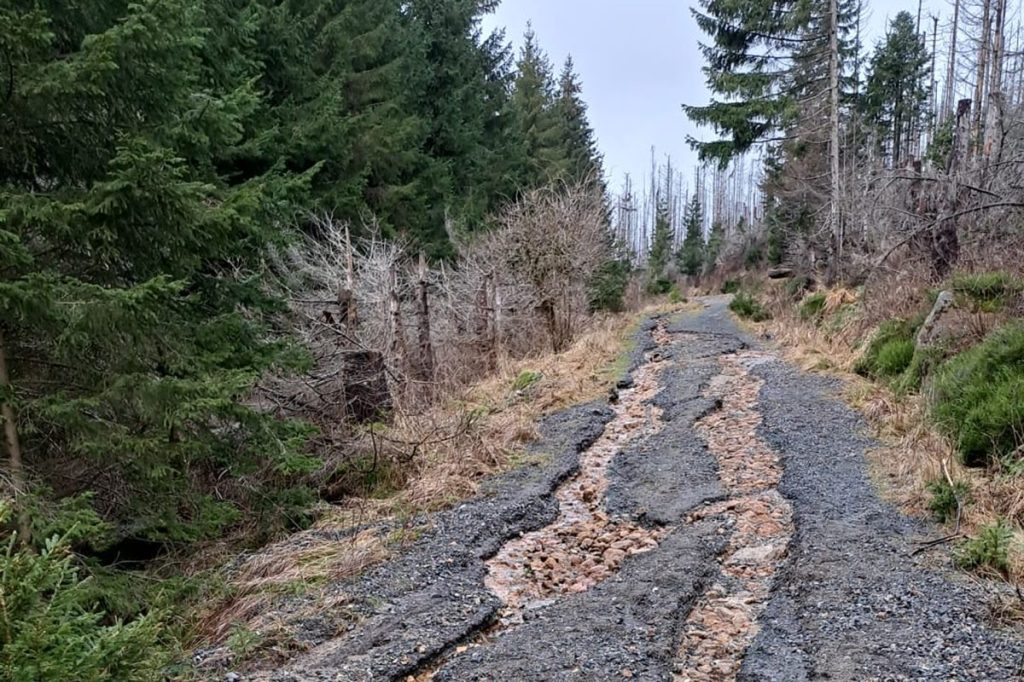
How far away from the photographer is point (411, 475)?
5895mm

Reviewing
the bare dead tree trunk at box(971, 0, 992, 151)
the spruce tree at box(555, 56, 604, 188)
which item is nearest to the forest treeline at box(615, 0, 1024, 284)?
the bare dead tree trunk at box(971, 0, 992, 151)

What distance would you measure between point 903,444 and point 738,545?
8.07 ft

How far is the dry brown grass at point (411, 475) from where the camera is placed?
145 inches

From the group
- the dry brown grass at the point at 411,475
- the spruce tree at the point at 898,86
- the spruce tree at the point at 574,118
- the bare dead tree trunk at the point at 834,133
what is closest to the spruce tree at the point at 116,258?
the dry brown grass at the point at 411,475

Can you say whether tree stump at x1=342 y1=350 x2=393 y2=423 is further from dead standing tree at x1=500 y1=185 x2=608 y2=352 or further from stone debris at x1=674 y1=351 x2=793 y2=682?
dead standing tree at x1=500 y1=185 x2=608 y2=352

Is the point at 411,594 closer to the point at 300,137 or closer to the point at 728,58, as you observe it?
the point at 300,137

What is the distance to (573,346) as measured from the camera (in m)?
12.6

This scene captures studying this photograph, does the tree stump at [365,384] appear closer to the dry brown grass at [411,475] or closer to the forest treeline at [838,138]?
the dry brown grass at [411,475]

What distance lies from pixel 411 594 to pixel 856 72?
2355 cm

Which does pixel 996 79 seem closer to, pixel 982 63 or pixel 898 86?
pixel 982 63

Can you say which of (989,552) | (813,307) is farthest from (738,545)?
(813,307)

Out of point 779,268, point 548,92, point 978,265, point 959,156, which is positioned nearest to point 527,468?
point 978,265

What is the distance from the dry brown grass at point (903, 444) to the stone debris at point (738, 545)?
0.92 m

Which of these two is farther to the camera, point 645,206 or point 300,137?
point 645,206
